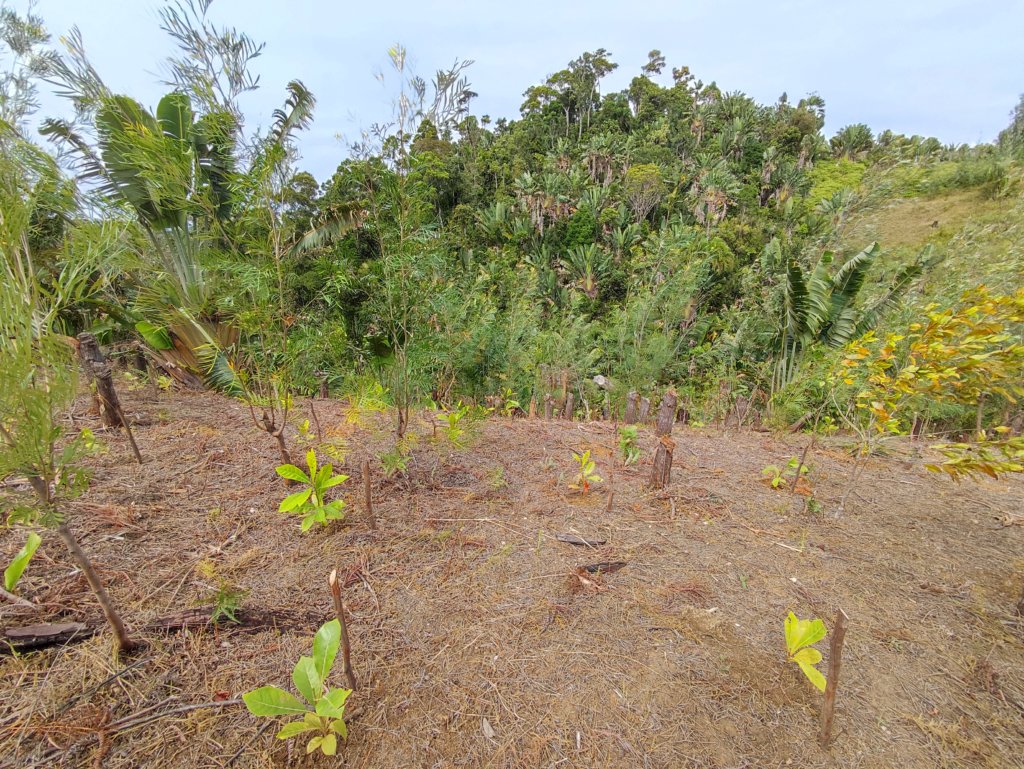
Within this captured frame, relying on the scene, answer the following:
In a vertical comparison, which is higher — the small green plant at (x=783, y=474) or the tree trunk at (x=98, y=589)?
the tree trunk at (x=98, y=589)

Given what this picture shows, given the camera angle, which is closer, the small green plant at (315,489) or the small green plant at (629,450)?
the small green plant at (315,489)

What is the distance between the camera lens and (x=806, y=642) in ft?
5.94

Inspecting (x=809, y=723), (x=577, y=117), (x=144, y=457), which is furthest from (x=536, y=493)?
(x=577, y=117)

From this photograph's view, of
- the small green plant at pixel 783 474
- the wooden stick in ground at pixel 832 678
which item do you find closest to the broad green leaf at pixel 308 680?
the wooden stick in ground at pixel 832 678

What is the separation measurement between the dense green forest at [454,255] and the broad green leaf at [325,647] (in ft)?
5.47

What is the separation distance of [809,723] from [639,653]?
28.0 inches

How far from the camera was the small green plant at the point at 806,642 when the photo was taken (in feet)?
5.73

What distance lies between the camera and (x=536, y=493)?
145 inches

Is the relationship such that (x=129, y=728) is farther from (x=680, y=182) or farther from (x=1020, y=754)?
(x=680, y=182)

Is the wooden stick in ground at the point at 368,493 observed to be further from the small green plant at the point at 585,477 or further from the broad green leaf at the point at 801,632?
the broad green leaf at the point at 801,632

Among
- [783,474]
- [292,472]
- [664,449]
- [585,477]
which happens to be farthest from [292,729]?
[783,474]

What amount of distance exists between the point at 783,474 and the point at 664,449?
1720mm

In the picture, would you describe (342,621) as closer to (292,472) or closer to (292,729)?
(292,729)

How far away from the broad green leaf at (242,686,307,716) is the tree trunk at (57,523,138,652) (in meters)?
0.81
